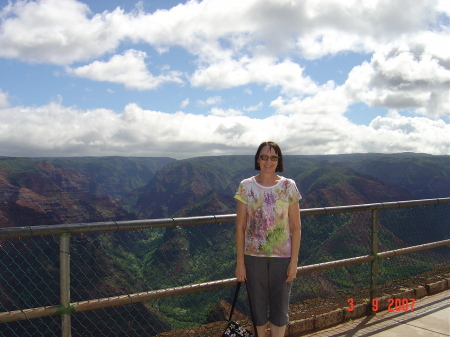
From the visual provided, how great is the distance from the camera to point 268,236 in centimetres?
281

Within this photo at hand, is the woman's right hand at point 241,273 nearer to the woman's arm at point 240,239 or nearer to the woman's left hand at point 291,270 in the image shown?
the woman's arm at point 240,239

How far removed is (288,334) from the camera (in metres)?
3.82

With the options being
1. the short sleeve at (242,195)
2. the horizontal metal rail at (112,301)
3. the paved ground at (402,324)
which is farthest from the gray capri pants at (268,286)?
the paved ground at (402,324)

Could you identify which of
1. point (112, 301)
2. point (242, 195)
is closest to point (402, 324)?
point (242, 195)

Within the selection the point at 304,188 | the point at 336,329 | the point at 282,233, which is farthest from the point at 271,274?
the point at 304,188

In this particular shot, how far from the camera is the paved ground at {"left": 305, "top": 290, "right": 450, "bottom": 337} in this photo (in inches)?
155

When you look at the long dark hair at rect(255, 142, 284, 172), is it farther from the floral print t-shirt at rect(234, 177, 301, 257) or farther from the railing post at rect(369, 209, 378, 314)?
the railing post at rect(369, 209, 378, 314)

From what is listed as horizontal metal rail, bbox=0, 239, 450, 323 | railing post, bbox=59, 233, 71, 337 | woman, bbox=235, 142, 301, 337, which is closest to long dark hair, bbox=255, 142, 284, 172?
woman, bbox=235, 142, 301, 337
